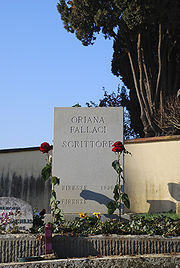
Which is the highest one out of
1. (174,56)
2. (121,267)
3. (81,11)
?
(81,11)

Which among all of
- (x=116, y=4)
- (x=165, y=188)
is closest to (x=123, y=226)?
(x=165, y=188)

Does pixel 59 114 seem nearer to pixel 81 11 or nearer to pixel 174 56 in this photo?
pixel 81 11

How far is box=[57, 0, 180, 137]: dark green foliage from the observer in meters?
14.1

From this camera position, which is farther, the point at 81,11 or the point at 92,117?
the point at 81,11

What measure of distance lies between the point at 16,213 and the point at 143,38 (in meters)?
13.2

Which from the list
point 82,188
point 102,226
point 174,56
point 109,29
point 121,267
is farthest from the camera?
point 174,56

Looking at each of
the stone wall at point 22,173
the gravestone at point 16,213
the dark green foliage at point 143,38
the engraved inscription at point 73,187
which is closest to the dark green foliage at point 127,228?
the gravestone at point 16,213

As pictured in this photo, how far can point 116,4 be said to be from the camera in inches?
563

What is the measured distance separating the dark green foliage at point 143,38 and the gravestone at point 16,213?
1065 centimetres

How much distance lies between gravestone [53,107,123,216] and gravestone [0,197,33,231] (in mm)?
1684

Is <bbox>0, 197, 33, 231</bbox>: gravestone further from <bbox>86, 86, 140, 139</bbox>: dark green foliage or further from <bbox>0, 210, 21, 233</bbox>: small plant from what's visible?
<bbox>86, 86, 140, 139</bbox>: dark green foliage

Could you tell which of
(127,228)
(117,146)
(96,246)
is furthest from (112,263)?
(117,146)

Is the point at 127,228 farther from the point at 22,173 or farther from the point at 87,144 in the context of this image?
the point at 22,173

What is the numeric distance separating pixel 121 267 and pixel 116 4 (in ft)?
39.8
